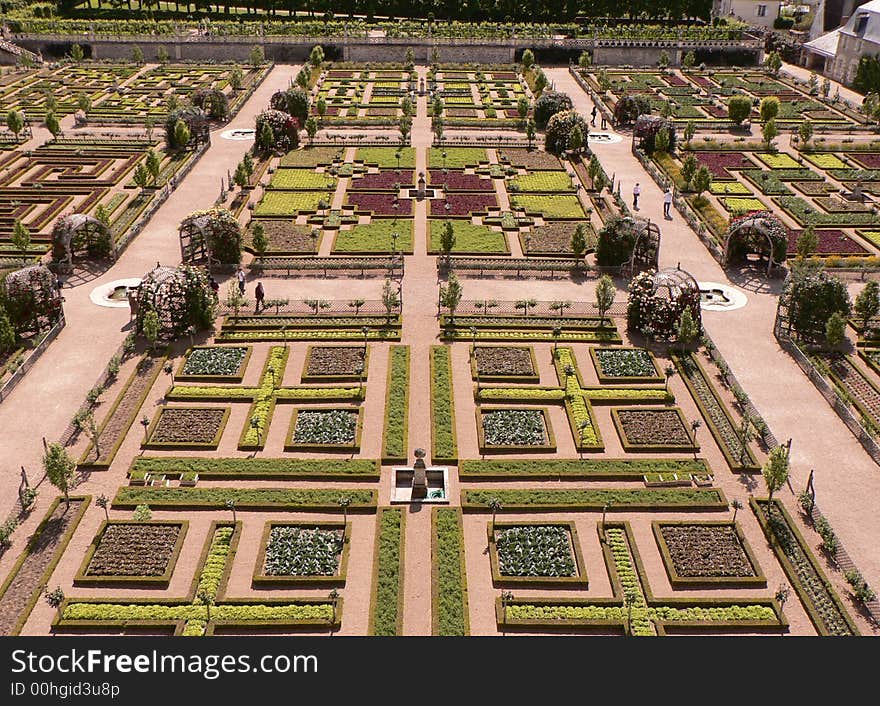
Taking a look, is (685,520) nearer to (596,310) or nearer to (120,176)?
(596,310)

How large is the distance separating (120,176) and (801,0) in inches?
6450

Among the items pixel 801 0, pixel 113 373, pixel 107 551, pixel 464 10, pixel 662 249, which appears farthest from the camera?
pixel 801 0

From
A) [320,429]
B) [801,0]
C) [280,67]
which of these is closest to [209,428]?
[320,429]

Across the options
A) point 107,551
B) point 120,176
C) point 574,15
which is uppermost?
point 574,15

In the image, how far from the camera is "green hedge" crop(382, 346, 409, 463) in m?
39.3

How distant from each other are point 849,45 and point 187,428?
386 feet

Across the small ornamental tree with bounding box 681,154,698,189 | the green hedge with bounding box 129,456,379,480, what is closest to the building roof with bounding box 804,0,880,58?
the small ornamental tree with bounding box 681,154,698,189

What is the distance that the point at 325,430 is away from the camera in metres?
41.1

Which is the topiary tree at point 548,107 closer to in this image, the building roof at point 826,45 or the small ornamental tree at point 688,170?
the small ornamental tree at point 688,170

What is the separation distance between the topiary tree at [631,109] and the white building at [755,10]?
8787 cm

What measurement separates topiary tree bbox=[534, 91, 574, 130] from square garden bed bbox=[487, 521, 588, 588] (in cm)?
6614

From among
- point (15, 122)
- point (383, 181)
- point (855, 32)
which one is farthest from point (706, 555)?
point (855, 32)

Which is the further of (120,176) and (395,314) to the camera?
(120,176)

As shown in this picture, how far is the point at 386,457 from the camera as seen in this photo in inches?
1533
